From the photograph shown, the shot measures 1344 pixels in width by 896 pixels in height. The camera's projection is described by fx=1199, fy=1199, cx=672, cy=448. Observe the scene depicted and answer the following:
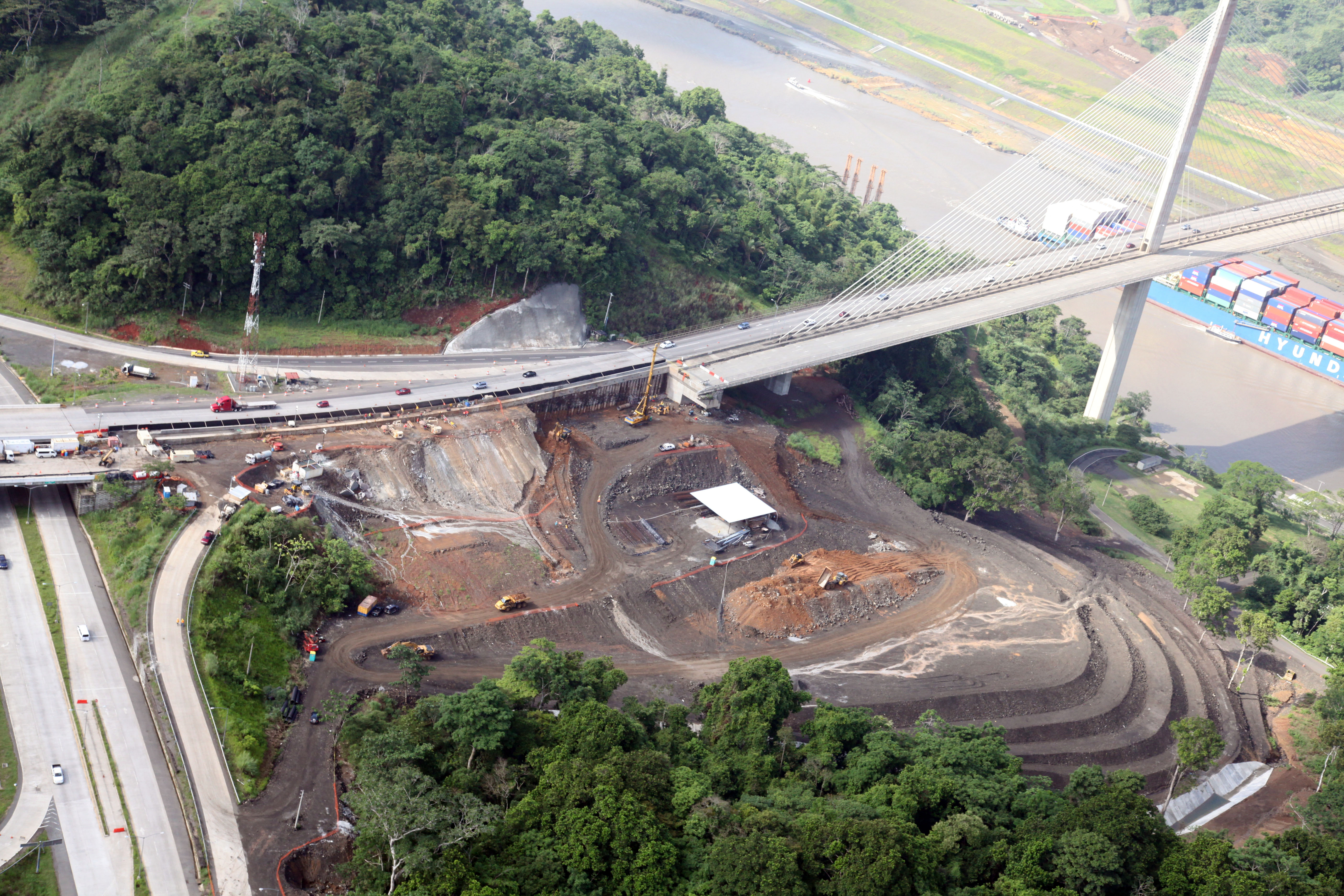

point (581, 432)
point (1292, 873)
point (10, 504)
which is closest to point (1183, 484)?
point (581, 432)

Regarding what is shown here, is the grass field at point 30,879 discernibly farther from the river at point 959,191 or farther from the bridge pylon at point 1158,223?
the river at point 959,191

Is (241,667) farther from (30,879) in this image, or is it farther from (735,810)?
(735,810)

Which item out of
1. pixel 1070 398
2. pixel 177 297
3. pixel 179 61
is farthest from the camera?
pixel 1070 398

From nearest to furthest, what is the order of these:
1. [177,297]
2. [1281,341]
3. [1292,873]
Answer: [1292,873] → [177,297] → [1281,341]

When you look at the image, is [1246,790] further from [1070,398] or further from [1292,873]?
[1070,398]

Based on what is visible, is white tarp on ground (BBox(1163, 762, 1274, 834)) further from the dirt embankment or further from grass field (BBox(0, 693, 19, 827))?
grass field (BBox(0, 693, 19, 827))

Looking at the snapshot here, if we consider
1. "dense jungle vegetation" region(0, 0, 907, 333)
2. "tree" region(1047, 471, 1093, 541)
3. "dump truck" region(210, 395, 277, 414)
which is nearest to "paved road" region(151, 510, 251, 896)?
"dump truck" region(210, 395, 277, 414)

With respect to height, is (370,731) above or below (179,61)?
below
